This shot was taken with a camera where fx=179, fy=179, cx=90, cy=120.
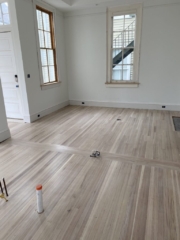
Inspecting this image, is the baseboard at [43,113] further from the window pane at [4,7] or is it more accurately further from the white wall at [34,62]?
the window pane at [4,7]

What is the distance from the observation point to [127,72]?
5477 millimetres

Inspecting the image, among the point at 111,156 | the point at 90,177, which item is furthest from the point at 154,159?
the point at 90,177

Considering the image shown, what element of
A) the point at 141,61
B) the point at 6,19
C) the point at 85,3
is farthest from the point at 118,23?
the point at 6,19

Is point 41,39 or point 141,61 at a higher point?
point 41,39

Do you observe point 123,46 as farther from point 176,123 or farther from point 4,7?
point 4,7

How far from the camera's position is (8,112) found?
15.7ft

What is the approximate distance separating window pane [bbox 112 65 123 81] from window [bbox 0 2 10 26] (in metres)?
3.10

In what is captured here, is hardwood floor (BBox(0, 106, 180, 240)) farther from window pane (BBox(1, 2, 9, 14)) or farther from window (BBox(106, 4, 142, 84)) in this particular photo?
window pane (BBox(1, 2, 9, 14))

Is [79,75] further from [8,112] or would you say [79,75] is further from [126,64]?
[8,112]

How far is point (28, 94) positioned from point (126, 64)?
9.79 feet

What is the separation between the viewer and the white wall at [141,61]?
15.8ft

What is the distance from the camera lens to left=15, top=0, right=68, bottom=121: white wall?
4.05 meters

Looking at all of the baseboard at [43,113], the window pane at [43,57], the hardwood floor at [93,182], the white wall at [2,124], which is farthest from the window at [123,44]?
the white wall at [2,124]

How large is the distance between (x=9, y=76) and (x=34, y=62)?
27.6 inches
